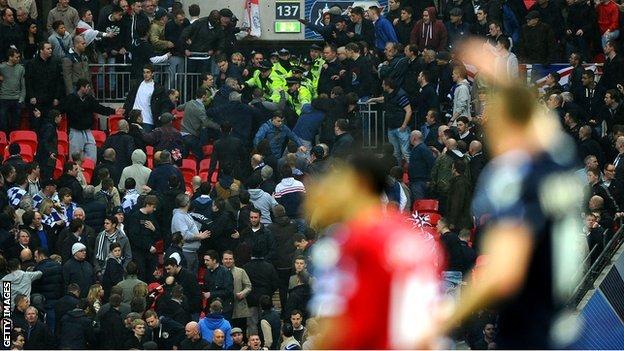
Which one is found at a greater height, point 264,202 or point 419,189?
point 419,189

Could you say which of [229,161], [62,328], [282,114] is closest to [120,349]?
[62,328]

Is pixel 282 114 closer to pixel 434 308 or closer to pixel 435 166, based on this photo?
pixel 435 166

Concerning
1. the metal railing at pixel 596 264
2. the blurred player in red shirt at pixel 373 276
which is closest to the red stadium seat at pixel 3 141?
the metal railing at pixel 596 264

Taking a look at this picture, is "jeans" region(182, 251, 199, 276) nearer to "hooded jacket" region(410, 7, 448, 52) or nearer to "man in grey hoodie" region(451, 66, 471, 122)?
"man in grey hoodie" region(451, 66, 471, 122)

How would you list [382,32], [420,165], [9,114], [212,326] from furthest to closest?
[382,32] < [9,114] < [420,165] < [212,326]

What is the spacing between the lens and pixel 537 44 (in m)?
23.1

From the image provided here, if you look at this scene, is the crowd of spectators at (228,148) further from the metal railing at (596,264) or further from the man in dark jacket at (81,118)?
the metal railing at (596,264)

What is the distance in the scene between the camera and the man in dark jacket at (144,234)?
64.1 feet

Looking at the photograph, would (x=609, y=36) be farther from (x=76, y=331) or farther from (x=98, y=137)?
(x=76, y=331)

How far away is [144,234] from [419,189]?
3.57 metres

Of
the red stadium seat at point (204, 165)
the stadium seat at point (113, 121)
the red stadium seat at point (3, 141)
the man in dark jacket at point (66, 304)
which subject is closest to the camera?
the man in dark jacket at point (66, 304)

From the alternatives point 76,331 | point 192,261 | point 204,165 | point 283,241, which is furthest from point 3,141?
point 76,331

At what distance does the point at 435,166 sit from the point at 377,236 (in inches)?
551

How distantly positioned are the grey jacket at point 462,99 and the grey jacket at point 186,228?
4286 mm
